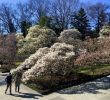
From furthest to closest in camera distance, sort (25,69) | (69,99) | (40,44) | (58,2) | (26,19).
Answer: (26,19)
(58,2)
(40,44)
(25,69)
(69,99)

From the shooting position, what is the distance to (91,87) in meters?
22.7

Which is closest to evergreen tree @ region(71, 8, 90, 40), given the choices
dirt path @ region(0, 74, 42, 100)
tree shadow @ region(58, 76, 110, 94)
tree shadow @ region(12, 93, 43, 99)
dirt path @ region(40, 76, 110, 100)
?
tree shadow @ region(58, 76, 110, 94)

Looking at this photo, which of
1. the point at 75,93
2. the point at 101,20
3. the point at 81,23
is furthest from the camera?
the point at 101,20

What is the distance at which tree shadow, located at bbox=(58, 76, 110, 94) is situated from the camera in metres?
21.7

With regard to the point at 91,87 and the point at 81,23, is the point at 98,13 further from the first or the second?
the point at 91,87

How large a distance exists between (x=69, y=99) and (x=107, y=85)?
4279mm

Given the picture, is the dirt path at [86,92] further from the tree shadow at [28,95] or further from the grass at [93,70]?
the grass at [93,70]

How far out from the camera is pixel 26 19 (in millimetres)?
73500

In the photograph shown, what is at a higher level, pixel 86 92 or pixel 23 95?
pixel 86 92

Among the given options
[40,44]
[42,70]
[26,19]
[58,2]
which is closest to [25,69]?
[42,70]

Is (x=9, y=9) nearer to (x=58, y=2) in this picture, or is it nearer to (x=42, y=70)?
(x=58, y=2)

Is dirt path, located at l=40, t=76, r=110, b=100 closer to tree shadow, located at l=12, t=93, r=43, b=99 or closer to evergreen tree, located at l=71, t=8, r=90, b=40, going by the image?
tree shadow, located at l=12, t=93, r=43, b=99

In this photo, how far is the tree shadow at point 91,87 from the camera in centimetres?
2171

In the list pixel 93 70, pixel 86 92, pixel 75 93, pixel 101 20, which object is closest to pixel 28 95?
pixel 75 93
